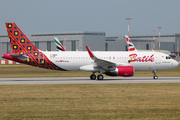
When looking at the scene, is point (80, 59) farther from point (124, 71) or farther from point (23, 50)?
point (23, 50)

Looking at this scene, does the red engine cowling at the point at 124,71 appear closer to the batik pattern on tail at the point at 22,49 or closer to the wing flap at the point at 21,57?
the batik pattern on tail at the point at 22,49

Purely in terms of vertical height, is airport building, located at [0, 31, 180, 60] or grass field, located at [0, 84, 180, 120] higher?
airport building, located at [0, 31, 180, 60]

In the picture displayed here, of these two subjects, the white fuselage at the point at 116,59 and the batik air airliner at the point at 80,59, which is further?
the white fuselage at the point at 116,59

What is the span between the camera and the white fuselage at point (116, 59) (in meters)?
37.1

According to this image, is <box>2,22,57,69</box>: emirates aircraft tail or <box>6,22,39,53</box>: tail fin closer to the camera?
<box>2,22,57,69</box>: emirates aircraft tail

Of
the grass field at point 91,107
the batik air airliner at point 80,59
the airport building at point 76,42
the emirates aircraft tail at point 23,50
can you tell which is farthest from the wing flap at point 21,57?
the airport building at point 76,42

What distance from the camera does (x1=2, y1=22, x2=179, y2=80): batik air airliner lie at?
36.1 meters

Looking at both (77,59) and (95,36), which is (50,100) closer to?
(77,59)

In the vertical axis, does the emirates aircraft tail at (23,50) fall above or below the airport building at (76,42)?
below

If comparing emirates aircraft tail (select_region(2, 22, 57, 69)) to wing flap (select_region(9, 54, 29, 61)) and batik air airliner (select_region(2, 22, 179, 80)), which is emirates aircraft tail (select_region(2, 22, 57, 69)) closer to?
batik air airliner (select_region(2, 22, 179, 80))

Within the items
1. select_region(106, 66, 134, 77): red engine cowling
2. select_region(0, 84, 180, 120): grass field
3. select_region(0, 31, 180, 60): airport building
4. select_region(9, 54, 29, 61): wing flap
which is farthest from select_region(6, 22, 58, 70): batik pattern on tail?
select_region(0, 31, 180, 60): airport building

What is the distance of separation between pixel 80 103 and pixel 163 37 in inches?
6712

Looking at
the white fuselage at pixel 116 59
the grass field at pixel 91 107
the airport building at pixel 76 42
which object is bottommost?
the grass field at pixel 91 107

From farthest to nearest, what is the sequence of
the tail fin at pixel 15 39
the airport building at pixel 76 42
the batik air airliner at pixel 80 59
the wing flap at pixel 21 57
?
the airport building at pixel 76 42, the tail fin at pixel 15 39, the batik air airliner at pixel 80 59, the wing flap at pixel 21 57
